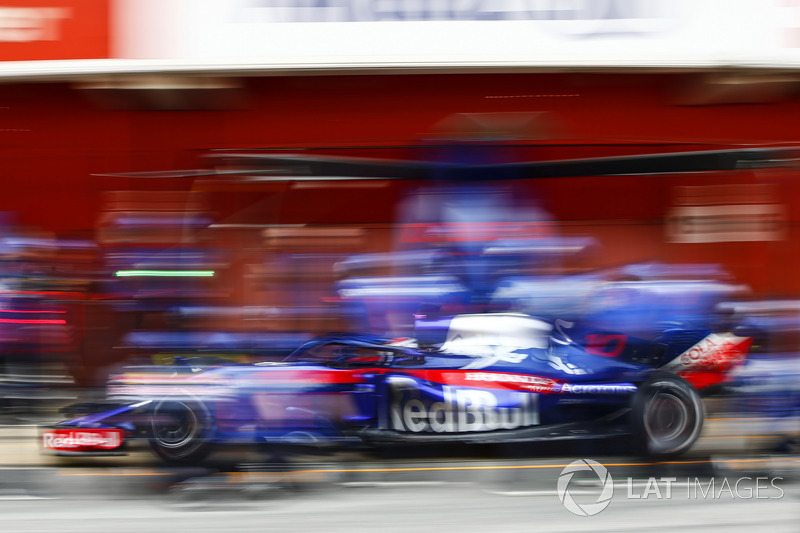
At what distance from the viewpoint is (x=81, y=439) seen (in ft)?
11.9

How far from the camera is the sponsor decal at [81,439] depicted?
3.57m

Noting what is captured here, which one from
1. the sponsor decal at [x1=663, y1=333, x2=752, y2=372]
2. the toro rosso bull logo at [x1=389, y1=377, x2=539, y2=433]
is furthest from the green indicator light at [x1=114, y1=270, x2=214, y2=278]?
the sponsor decal at [x1=663, y1=333, x2=752, y2=372]

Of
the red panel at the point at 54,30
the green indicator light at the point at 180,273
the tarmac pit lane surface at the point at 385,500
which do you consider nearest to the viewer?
the tarmac pit lane surface at the point at 385,500

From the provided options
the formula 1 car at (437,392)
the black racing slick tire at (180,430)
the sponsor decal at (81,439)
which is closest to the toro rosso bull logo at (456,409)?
the formula 1 car at (437,392)

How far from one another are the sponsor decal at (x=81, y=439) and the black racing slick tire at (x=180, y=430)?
23 cm

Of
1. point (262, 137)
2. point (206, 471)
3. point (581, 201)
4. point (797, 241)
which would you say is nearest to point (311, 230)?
point (206, 471)

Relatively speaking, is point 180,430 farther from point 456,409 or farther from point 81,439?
point 456,409

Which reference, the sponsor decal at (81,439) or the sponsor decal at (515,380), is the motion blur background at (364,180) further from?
the sponsor decal at (515,380)

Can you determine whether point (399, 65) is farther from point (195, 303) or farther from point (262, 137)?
point (195, 303)

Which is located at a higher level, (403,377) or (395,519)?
(403,377)

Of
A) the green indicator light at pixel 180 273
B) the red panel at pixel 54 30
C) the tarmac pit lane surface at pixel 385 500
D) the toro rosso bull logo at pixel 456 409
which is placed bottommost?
the tarmac pit lane surface at pixel 385 500

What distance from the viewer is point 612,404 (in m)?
3.49

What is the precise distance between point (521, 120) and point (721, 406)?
104 inches

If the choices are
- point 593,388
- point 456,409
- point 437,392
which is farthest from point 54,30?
point 593,388
